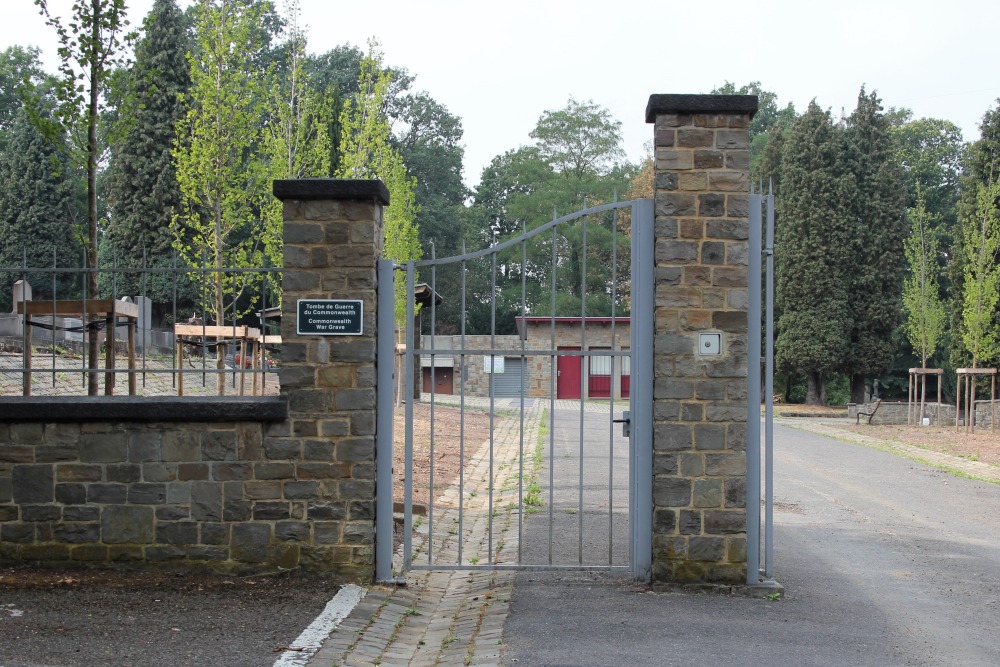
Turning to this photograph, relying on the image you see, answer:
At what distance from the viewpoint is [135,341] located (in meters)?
8.95

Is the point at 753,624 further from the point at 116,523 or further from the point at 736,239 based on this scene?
the point at 116,523

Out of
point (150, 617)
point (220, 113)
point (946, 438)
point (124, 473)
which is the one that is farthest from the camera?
point (946, 438)

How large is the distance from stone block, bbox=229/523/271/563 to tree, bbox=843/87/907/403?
3815 cm

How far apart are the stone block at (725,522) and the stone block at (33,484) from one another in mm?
4534

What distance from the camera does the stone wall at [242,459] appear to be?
727cm

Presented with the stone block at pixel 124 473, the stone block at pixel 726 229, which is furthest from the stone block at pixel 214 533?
the stone block at pixel 726 229

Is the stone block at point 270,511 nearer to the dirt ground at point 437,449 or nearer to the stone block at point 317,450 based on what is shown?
the stone block at point 317,450

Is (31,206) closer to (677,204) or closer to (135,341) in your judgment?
(135,341)

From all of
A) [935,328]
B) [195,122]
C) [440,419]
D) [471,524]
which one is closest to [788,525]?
[471,524]

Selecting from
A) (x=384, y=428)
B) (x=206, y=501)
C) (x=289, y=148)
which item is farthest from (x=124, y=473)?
(x=289, y=148)

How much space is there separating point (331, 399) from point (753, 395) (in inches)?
114

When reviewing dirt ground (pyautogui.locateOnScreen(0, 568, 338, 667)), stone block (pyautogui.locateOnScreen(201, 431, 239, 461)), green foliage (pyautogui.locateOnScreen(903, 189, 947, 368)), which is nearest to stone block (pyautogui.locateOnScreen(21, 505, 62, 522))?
dirt ground (pyautogui.locateOnScreen(0, 568, 338, 667))

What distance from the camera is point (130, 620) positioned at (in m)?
6.24

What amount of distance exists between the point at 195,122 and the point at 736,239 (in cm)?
1241
